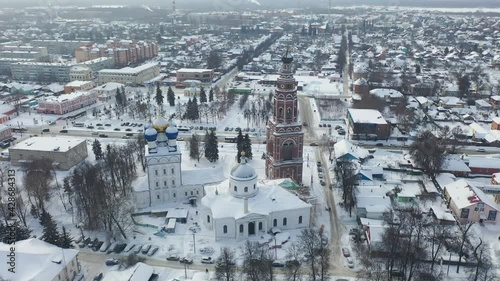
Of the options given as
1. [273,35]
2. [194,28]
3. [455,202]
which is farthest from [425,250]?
[194,28]

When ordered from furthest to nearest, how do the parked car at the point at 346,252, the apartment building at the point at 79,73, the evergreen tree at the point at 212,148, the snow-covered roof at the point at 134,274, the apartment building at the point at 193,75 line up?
the apartment building at the point at 193,75 → the apartment building at the point at 79,73 → the evergreen tree at the point at 212,148 → the parked car at the point at 346,252 → the snow-covered roof at the point at 134,274

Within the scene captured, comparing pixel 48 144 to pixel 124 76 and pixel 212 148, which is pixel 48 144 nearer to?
pixel 212 148

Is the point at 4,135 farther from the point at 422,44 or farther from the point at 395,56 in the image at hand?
the point at 422,44

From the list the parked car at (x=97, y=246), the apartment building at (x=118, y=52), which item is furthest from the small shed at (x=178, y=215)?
the apartment building at (x=118, y=52)

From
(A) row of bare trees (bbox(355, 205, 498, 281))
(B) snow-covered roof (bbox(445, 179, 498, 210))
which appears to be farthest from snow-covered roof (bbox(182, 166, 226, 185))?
(B) snow-covered roof (bbox(445, 179, 498, 210))

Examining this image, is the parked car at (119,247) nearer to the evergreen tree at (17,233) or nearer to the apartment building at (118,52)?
the evergreen tree at (17,233)
